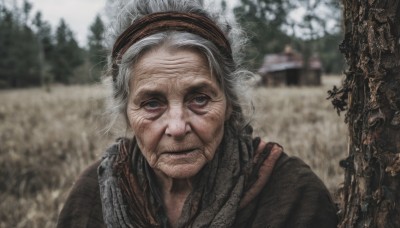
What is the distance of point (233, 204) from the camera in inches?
75.4

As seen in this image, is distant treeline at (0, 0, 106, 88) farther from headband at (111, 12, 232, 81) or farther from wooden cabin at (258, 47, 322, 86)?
headband at (111, 12, 232, 81)

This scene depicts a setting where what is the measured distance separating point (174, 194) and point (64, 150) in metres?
3.52

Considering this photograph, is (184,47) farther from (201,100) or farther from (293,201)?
(293,201)

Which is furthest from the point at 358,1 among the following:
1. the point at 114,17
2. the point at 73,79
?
the point at 73,79

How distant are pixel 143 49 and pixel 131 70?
12 cm

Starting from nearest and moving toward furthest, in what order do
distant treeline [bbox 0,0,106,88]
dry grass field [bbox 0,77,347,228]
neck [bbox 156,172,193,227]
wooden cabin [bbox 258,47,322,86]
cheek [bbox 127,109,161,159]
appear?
1. cheek [bbox 127,109,161,159]
2. neck [bbox 156,172,193,227]
3. dry grass field [bbox 0,77,347,228]
4. wooden cabin [bbox 258,47,322,86]
5. distant treeline [bbox 0,0,106,88]

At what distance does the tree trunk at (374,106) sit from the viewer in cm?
137

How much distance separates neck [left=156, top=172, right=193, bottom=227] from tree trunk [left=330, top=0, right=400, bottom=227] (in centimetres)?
86

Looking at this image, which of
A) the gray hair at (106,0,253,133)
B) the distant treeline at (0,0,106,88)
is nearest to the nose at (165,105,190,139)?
the gray hair at (106,0,253,133)

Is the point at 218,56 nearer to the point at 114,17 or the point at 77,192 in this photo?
the point at 114,17

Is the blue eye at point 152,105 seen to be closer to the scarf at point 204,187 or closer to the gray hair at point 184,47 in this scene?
the gray hair at point 184,47

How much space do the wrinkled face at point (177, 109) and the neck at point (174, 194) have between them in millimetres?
278

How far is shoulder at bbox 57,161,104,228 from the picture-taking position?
7.23 ft

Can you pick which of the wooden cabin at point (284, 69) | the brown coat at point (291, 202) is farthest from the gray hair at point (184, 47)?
the wooden cabin at point (284, 69)
